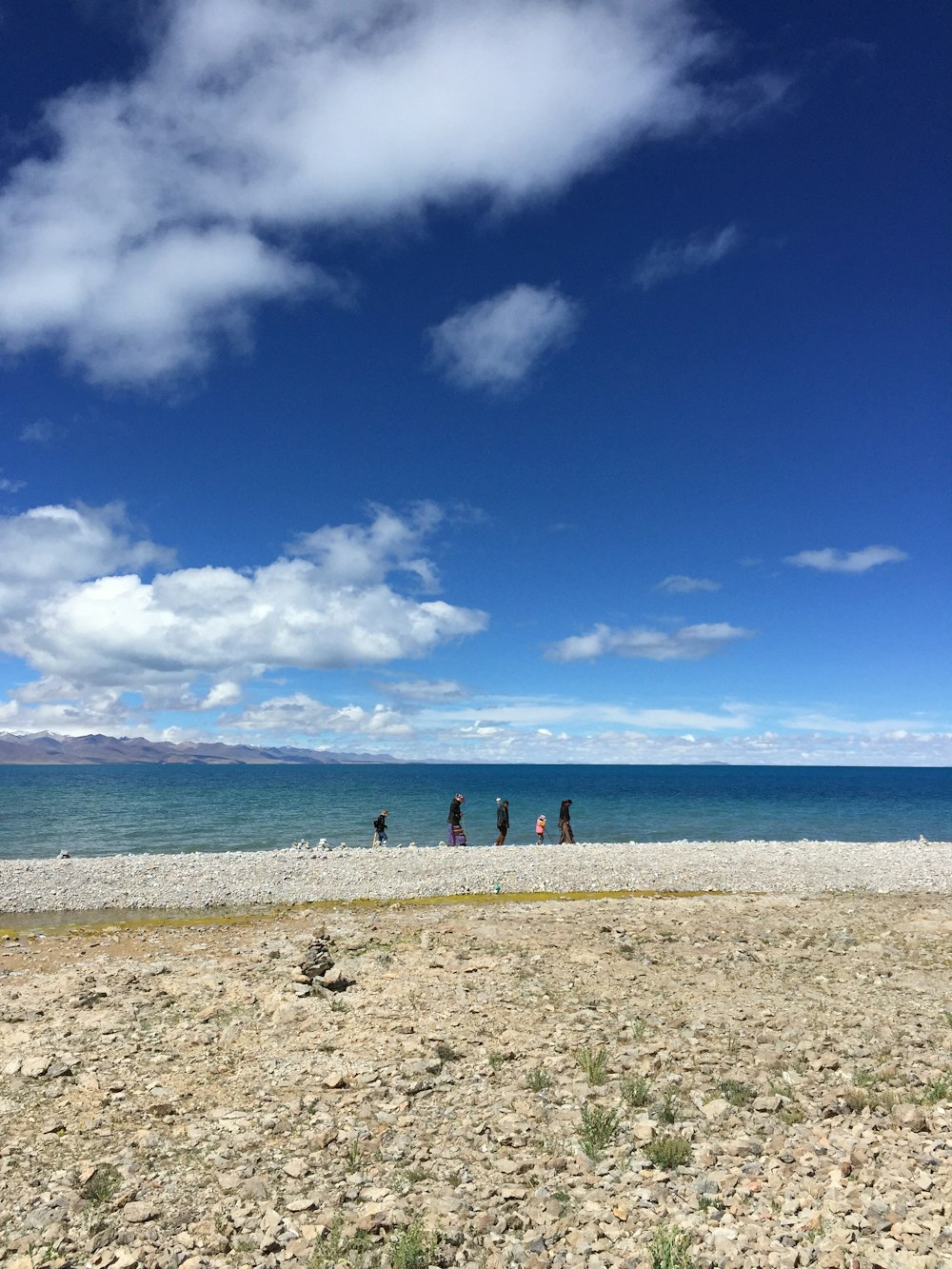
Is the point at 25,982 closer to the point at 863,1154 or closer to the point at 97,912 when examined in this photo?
the point at 97,912

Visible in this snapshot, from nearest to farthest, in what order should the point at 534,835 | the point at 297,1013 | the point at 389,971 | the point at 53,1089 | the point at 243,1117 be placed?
1. the point at 243,1117
2. the point at 53,1089
3. the point at 297,1013
4. the point at 389,971
5. the point at 534,835

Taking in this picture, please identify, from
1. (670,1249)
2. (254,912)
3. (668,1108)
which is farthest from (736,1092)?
(254,912)

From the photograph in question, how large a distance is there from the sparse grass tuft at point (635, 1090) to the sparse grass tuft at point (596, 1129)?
408mm

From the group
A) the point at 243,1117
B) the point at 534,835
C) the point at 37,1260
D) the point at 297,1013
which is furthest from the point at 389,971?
the point at 534,835

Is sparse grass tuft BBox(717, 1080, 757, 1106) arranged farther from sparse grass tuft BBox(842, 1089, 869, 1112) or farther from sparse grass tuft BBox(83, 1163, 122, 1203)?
sparse grass tuft BBox(83, 1163, 122, 1203)

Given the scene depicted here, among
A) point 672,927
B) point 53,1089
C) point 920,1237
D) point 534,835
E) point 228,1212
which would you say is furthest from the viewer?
point 534,835

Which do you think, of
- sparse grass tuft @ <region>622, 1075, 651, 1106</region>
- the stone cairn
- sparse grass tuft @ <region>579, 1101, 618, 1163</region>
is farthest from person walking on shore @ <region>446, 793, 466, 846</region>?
sparse grass tuft @ <region>579, 1101, 618, 1163</region>

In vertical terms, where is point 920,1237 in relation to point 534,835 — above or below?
above

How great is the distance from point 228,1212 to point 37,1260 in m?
1.81

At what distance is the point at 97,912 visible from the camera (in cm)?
2619

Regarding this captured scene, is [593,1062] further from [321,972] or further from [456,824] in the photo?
[456,824]

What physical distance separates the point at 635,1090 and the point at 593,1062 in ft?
3.01

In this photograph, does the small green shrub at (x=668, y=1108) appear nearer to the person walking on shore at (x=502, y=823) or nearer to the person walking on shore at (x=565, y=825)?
the person walking on shore at (x=502, y=823)

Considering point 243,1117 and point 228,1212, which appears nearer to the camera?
point 228,1212
